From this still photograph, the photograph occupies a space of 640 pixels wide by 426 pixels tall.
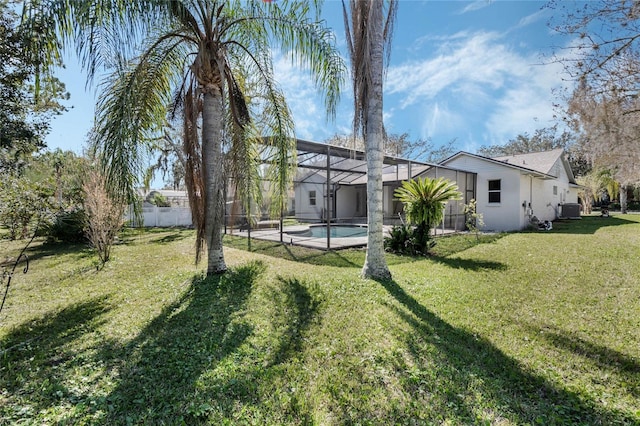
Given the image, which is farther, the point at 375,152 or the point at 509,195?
the point at 509,195

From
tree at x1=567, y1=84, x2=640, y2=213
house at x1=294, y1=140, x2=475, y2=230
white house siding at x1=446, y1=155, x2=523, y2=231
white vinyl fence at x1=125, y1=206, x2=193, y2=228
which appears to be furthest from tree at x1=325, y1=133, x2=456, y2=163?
tree at x1=567, y1=84, x2=640, y2=213

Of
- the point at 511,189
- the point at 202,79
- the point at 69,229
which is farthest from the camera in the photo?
the point at 511,189

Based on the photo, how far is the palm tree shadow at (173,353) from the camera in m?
2.36

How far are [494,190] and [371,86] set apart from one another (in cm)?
1359

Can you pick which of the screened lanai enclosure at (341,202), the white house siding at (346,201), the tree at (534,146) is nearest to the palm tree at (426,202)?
the screened lanai enclosure at (341,202)

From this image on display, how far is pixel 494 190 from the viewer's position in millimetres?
16031

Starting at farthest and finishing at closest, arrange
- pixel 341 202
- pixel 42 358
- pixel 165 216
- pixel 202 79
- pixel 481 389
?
pixel 341 202, pixel 165 216, pixel 202 79, pixel 42 358, pixel 481 389

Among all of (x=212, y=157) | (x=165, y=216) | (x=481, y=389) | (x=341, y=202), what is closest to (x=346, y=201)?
(x=341, y=202)

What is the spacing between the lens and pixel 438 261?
25.9 feet

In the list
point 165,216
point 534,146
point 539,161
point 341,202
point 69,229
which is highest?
point 534,146

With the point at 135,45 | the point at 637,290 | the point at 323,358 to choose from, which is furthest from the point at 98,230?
the point at 637,290

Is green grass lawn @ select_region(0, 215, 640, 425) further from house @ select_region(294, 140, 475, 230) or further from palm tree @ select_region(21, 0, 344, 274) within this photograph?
house @ select_region(294, 140, 475, 230)

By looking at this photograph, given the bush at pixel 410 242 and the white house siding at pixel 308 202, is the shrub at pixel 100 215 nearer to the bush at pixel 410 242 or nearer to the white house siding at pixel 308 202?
the bush at pixel 410 242

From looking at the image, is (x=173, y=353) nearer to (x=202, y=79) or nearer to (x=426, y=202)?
(x=202, y=79)
